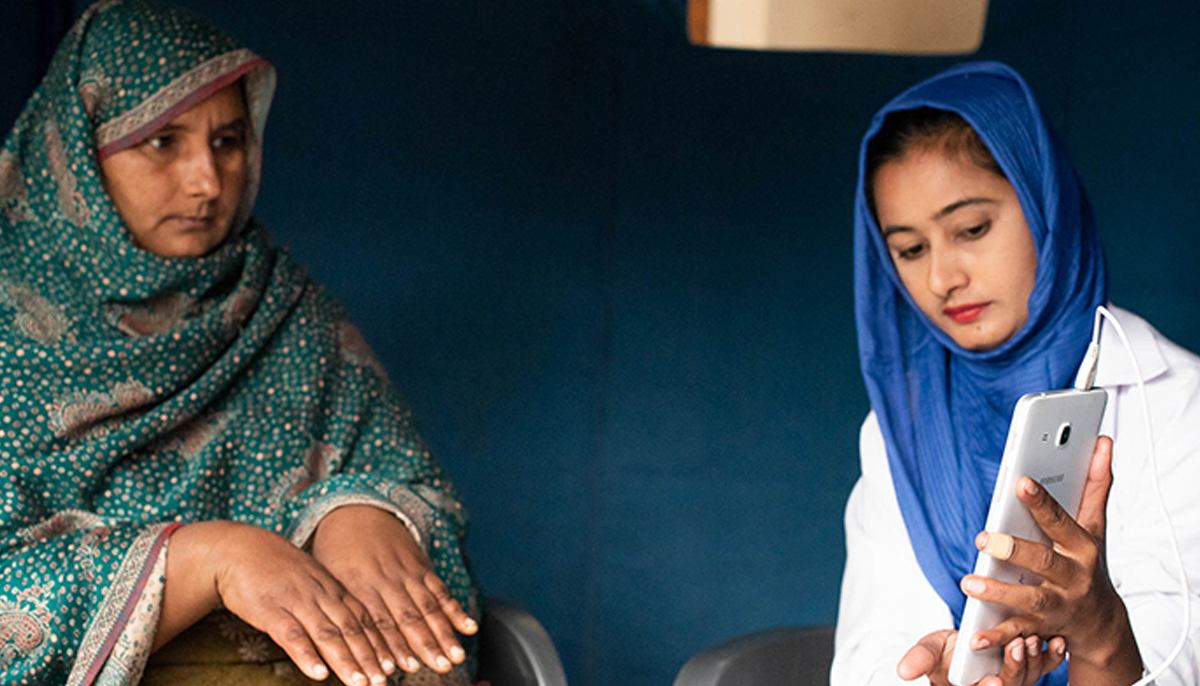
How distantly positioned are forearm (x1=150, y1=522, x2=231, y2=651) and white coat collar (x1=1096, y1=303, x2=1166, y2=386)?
104cm

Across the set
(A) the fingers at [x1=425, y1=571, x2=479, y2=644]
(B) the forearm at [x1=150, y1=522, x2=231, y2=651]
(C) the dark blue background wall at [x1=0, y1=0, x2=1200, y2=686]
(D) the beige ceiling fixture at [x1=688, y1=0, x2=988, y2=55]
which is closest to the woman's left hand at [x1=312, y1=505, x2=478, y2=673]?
(A) the fingers at [x1=425, y1=571, x2=479, y2=644]

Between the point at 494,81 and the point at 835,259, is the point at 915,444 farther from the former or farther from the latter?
the point at 494,81

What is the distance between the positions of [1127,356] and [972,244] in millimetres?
220

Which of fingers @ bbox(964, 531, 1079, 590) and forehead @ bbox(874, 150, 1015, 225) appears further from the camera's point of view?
forehead @ bbox(874, 150, 1015, 225)

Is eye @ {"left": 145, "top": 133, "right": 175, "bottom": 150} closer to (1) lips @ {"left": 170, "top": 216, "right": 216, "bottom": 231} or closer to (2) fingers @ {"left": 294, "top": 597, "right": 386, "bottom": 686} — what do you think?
(1) lips @ {"left": 170, "top": 216, "right": 216, "bottom": 231}

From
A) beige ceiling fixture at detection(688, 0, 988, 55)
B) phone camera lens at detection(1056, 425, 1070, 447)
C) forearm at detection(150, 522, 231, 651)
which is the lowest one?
forearm at detection(150, 522, 231, 651)

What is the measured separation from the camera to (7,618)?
4.53 feet

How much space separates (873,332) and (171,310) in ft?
3.19

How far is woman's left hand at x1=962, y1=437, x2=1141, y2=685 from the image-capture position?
1.05 m

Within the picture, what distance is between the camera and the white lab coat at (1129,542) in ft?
4.24

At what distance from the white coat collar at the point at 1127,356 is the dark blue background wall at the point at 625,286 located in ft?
3.73

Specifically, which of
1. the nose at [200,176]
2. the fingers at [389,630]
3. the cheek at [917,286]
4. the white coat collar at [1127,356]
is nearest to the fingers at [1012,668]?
the white coat collar at [1127,356]

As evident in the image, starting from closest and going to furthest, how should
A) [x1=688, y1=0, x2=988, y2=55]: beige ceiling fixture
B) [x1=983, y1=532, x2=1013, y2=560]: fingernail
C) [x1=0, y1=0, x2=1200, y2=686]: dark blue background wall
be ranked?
[x1=688, y1=0, x2=988, y2=55]: beige ceiling fixture → [x1=983, y1=532, x2=1013, y2=560]: fingernail → [x1=0, y1=0, x2=1200, y2=686]: dark blue background wall

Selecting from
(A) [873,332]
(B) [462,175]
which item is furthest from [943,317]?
(B) [462,175]
